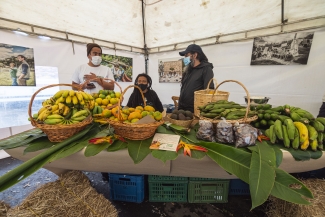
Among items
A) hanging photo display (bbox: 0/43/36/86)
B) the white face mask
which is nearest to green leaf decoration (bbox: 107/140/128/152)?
the white face mask

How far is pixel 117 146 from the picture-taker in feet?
3.17

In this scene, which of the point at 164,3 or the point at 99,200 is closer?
the point at 99,200

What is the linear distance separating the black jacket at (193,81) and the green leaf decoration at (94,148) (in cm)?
154

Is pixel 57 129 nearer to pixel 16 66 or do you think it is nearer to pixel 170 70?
pixel 16 66

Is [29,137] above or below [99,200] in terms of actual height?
above

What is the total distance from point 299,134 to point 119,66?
3648 millimetres

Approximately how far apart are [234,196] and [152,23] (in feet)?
12.6

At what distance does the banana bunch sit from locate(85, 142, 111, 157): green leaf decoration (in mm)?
1163

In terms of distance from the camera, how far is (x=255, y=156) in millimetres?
815

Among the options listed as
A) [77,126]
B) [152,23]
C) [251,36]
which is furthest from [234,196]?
[152,23]

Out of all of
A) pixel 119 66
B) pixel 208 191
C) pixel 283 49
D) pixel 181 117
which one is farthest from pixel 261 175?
pixel 119 66

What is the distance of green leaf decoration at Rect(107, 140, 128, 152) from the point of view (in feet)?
3.08

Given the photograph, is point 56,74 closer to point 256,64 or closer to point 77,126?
point 77,126

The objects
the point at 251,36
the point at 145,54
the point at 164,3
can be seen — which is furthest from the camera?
the point at 145,54
